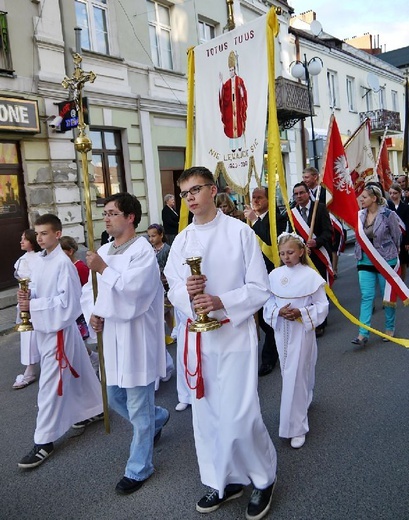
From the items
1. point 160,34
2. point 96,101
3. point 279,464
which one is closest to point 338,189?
point 279,464

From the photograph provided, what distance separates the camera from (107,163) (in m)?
11.9

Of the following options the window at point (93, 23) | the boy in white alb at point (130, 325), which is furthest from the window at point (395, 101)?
the boy in white alb at point (130, 325)

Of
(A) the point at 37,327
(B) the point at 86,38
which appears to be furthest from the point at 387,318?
(B) the point at 86,38

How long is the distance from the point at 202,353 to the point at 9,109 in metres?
7.84

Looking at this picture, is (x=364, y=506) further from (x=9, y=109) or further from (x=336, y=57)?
(x=336, y=57)

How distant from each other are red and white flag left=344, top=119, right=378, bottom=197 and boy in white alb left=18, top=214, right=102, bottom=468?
5.46m

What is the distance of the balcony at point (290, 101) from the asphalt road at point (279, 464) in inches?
561

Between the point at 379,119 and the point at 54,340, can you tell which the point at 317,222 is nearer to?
the point at 54,340

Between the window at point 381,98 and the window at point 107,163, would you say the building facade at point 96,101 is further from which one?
the window at point 381,98

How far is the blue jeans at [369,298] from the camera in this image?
5.45m

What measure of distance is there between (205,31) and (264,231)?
461 inches

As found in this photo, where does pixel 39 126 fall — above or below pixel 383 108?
below

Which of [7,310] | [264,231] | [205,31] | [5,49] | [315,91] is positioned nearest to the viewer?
[264,231]

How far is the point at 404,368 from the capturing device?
4633 mm
